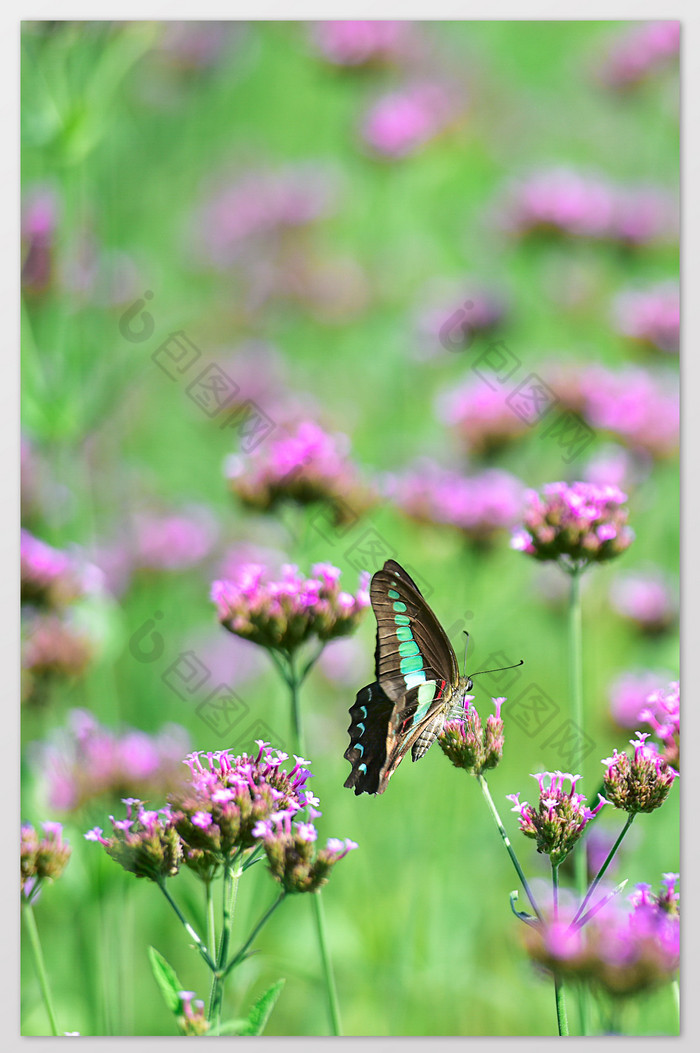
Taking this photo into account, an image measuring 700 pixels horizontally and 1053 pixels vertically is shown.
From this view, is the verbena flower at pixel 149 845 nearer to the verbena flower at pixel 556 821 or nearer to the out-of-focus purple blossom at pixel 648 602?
the verbena flower at pixel 556 821

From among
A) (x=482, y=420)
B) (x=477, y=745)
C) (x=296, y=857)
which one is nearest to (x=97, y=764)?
(x=296, y=857)

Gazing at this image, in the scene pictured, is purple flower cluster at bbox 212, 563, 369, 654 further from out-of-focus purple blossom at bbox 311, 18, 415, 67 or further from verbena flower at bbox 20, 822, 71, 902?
out-of-focus purple blossom at bbox 311, 18, 415, 67

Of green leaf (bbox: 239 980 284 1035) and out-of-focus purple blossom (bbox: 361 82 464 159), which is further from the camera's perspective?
out-of-focus purple blossom (bbox: 361 82 464 159)

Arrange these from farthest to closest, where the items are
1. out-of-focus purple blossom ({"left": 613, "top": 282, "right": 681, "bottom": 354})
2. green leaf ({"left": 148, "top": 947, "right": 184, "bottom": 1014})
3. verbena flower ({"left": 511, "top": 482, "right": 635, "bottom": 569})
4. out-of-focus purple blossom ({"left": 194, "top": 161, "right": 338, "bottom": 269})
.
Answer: out-of-focus purple blossom ({"left": 194, "top": 161, "right": 338, "bottom": 269})
out-of-focus purple blossom ({"left": 613, "top": 282, "right": 681, "bottom": 354})
verbena flower ({"left": 511, "top": 482, "right": 635, "bottom": 569})
green leaf ({"left": 148, "top": 947, "right": 184, "bottom": 1014})

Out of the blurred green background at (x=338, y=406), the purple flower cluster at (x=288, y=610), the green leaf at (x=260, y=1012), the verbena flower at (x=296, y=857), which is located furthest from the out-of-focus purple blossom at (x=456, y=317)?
the green leaf at (x=260, y=1012)

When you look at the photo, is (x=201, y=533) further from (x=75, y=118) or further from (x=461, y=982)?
(x=461, y=982)

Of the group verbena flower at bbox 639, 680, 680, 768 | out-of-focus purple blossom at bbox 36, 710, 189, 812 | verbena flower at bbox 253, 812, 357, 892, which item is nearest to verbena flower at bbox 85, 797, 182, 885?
verbena flower at bbox 253, 812, 357, 892
